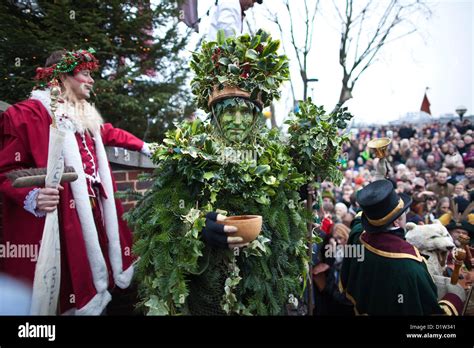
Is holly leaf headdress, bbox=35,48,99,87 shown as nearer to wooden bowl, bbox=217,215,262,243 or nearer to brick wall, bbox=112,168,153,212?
brick wall, bbox=112,168,153,212

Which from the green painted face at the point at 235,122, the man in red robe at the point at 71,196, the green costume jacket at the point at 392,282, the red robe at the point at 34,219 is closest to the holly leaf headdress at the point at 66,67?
the man in red robe at the point at 71,196

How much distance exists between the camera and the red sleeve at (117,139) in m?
2.41

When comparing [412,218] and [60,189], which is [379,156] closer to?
[412,218]

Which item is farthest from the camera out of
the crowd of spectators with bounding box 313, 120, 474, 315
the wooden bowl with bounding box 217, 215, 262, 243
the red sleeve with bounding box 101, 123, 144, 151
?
the crowd of spectators with bounding box 313, 120, 474, 315

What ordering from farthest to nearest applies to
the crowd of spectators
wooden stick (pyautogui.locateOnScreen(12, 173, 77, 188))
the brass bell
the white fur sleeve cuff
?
the crowd of spectators < the brass bell < the white fur sleeve cuff < wooden stick (pyautogui.locateOnScreen(12, 173, 77, 188))

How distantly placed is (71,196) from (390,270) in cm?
179

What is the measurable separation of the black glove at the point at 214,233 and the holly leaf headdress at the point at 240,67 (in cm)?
68

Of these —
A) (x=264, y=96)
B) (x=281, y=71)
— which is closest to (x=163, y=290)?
(x=264, y=96)

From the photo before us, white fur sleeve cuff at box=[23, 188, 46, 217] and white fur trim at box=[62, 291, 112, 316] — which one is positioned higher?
white fur sleeve cuff at box=[23, 188, 46, 217]

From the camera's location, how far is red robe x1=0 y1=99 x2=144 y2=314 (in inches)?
76.2

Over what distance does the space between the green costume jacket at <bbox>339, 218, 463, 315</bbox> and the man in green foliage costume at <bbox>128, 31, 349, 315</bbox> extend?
387 millimetres

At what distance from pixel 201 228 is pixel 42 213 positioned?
0.84m

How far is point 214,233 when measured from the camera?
1.69 meters

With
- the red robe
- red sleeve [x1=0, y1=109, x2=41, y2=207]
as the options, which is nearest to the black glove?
the red robe
